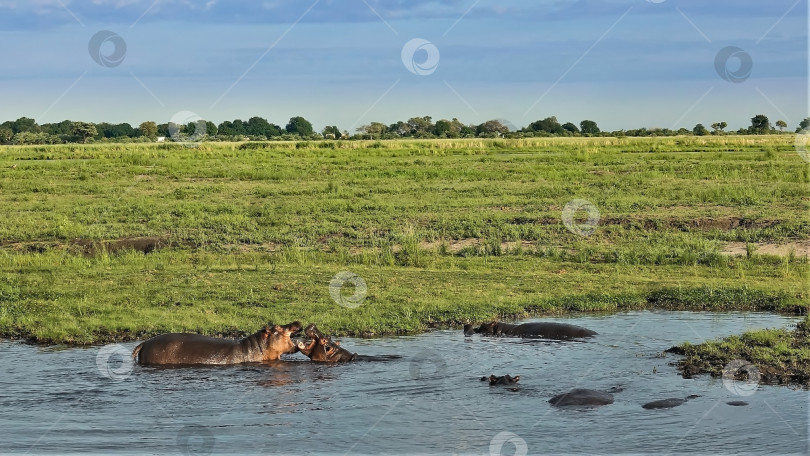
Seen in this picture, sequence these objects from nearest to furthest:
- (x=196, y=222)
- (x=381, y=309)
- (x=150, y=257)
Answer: (x=381, y=309)
(x=150, y=257)
(x=196, y=222)

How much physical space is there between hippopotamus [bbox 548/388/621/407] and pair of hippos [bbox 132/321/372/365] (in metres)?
2.68

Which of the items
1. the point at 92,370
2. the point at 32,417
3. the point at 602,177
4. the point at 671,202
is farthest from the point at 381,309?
the point at 602,177

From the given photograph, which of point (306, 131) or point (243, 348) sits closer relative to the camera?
point (243, 348)

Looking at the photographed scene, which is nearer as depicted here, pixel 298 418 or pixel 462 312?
pixel 298 418

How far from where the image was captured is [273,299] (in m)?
14.2

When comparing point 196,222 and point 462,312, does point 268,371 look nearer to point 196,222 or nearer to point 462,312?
point 462,312

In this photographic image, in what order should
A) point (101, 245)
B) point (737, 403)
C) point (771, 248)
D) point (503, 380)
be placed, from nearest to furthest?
1. point (737, 403)
2. point (503, 380)
3. point (771, 248)
4. point (101, 245)

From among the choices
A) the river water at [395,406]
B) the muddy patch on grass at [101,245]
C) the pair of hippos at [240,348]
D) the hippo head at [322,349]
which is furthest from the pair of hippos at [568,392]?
the muddy patch on grass at [101,245]

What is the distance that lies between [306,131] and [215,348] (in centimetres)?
12100

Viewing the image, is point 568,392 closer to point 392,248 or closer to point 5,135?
point 392,248

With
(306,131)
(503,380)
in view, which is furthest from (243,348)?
(306,131)

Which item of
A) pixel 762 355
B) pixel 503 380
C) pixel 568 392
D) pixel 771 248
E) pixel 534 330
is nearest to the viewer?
pixel 568 392

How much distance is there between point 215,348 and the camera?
431 inches

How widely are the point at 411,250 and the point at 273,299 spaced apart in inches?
183
